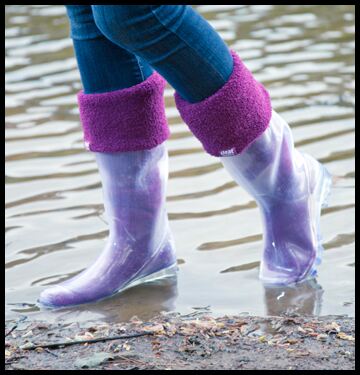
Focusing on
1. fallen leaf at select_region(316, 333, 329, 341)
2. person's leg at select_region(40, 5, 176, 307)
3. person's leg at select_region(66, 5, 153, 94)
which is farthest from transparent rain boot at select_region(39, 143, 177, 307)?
fallen leaf at select_region(316, 333, 329, 341)

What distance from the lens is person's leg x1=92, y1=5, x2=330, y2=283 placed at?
75.8 inches

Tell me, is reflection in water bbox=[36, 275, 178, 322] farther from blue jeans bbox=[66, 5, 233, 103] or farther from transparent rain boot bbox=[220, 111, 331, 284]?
A: blue jeans bbox=[66, 5, 233, 103]

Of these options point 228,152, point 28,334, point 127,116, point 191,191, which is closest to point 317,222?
point 228,152

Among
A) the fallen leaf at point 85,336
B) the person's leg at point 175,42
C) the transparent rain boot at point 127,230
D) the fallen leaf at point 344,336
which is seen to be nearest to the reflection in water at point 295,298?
the fallen leaf at point 344,336

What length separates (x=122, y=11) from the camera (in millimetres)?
1893

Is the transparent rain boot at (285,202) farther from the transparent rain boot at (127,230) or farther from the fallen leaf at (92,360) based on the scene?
the fallen leaf at (92,360)

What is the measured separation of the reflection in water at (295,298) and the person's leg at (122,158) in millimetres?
305

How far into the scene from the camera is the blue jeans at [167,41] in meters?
1.90

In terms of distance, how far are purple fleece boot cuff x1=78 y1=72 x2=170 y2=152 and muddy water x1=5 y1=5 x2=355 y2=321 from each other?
0.39m

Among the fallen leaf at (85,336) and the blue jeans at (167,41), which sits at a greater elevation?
the blue jeans at (167,41)

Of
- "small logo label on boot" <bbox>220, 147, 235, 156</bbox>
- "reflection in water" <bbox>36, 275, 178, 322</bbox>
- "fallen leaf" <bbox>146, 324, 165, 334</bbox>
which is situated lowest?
"reflection in water" <bbox>36, 275, 178, 322</bbox>

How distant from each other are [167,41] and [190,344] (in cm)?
61

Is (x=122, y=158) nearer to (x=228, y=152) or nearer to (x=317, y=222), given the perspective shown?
(x=228, y=152)
